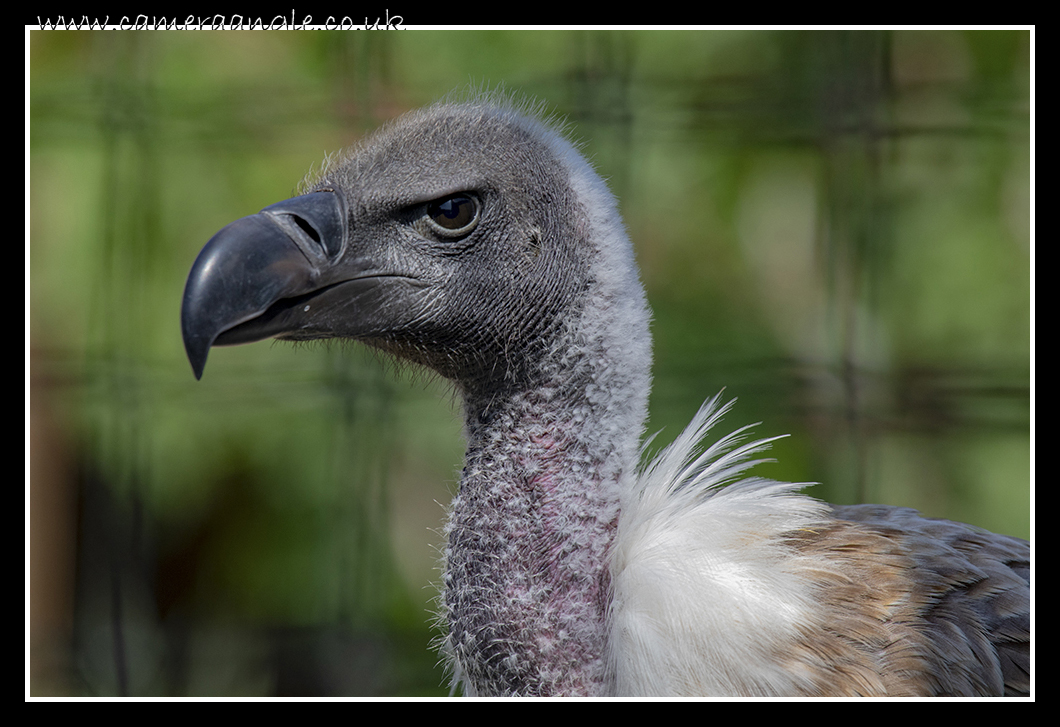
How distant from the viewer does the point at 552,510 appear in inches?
52.6

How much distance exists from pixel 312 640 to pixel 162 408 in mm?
1037

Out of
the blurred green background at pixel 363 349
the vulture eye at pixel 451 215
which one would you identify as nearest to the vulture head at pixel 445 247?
the vulture eye at pixel 451 215

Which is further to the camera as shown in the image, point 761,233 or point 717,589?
point 761,233

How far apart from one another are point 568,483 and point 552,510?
0.05m

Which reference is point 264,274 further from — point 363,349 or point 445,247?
point 363,349

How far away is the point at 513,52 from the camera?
270 centimetres

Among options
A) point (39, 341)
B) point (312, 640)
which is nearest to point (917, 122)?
point (312, 640)

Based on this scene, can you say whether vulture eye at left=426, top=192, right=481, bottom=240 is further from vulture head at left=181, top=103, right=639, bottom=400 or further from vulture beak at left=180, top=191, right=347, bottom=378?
vulture beak at left=180, top=191, right=347, bottom=378

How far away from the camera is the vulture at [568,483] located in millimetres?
1261

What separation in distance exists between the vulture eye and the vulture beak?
146mm

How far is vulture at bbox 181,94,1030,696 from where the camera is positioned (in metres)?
1.26

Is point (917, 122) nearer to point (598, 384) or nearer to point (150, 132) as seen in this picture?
point (598, 384)

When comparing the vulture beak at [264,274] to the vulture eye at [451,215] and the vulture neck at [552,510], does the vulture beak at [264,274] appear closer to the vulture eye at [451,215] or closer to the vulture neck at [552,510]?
the vulture eye at [451,215]

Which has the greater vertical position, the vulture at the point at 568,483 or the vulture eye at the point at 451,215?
the vulture eye at the point at 451,215
